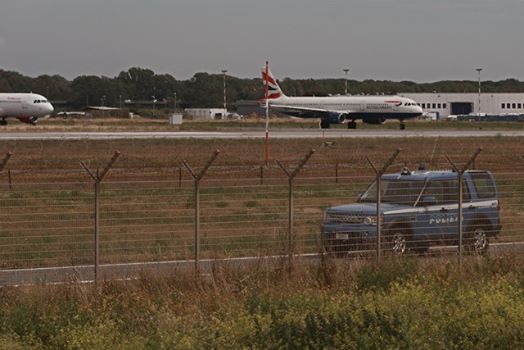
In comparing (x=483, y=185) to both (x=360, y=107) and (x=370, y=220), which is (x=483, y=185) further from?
(x=360, y=107)

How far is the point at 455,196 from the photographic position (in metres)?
20.3

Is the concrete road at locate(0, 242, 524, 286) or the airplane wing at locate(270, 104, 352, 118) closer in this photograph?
the concrete road at locate(0, 242, 524, 286)

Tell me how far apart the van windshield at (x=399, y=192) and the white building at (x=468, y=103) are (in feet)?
435

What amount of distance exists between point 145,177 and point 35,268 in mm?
20285

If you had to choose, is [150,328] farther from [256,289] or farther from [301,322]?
[256,289]

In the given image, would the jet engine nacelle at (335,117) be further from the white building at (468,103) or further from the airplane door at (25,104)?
the white building at (468,103)

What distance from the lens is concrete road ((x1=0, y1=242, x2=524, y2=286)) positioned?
49.6 feet

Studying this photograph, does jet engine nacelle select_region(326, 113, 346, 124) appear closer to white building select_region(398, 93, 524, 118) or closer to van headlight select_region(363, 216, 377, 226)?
white building select_region(398, 93, 524, 118)

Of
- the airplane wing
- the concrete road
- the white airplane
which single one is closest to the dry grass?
the concrete road

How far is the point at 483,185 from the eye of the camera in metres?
21.0

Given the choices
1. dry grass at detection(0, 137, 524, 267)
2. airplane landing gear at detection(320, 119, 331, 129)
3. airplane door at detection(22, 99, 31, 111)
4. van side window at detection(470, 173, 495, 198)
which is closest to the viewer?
dry grass at detection(0, 137, 524, 267)

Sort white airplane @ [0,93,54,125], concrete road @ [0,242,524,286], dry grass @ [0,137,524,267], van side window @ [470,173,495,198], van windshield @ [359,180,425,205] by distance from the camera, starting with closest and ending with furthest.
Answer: concrete road @ [0,242,524,286] → dry grass @ [0,137,524,267] → van windshield @ [359,180,425,205] → van side window @ [470,173,495,198] → white airplane @ [0,93,54,125]

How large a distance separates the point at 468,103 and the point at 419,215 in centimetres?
14286

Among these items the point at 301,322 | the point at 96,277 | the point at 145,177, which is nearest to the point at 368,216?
the point at 96,277
